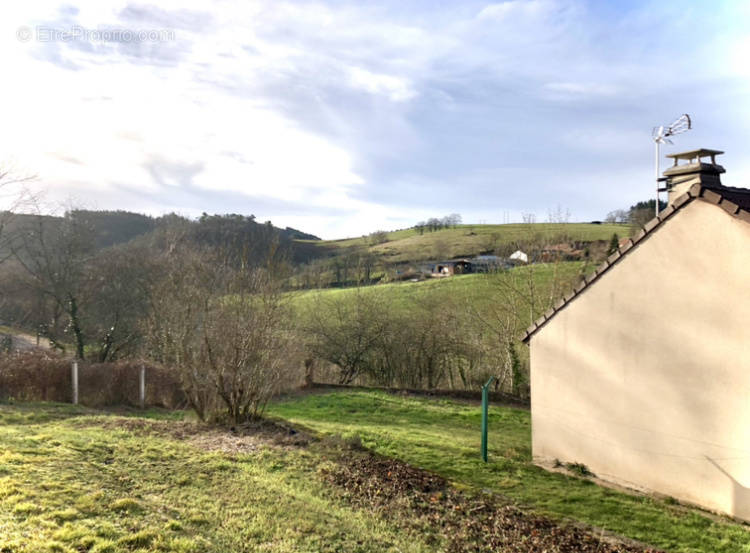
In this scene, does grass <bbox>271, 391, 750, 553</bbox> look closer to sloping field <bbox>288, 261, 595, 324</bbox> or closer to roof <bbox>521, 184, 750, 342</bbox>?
roof <bbox>521, 184, 750, 342</bbox>

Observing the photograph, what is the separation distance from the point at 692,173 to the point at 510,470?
239 inches

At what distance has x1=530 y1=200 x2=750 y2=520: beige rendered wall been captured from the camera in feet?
Result: 21.6

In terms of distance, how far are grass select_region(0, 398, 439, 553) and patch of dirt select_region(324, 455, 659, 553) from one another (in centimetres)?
39

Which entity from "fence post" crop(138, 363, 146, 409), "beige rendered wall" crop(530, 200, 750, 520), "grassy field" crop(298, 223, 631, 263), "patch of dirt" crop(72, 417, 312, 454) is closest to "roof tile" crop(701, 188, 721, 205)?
"beige rendered wall" crop(530, 200, 750, 520)

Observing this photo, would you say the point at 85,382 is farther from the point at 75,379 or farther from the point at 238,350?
the point at 238,350

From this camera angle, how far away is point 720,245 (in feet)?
22.3

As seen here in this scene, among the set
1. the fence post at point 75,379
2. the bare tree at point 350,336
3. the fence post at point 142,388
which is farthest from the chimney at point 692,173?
the bare tree at point 350,336

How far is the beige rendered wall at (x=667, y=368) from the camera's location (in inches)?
259

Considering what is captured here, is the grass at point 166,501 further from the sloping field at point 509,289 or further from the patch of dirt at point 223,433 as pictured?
the sloping field at point 509,289

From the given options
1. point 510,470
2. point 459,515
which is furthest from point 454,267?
point 459,515

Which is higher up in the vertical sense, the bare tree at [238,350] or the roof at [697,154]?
the roof at [697,154]

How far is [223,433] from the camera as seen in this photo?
403 inches

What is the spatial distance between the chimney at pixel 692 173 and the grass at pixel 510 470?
Answer: 15.7 ft

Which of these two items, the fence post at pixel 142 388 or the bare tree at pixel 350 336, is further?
the bare tree at pixel 350 336
